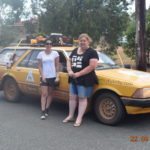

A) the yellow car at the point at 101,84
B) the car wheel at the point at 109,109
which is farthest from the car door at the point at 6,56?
the car wheel at the point at 109,109

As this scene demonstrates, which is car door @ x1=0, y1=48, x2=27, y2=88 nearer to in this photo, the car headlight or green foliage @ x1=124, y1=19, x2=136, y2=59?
the car headlight

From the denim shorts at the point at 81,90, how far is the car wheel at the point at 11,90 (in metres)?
2.25

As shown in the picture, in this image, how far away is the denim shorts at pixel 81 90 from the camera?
662 centimetres

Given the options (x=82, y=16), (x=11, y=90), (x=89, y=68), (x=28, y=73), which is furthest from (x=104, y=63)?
(x=82, y=16)

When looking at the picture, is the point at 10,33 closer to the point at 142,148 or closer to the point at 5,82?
the point at 5,82

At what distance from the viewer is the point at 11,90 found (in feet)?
28.9

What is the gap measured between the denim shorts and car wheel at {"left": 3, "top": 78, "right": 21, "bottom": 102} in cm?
225

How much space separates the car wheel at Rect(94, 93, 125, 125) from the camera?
6.43 meters

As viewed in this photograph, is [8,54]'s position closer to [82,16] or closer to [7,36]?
[82,16]

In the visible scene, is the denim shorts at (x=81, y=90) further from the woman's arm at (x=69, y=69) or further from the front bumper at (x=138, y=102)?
the front bumper at (x=138, y=102)

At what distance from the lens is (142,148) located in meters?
5.34

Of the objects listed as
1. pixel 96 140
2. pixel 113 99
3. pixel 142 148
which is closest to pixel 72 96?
pixel 113 99

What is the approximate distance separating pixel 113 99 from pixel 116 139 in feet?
3.10
